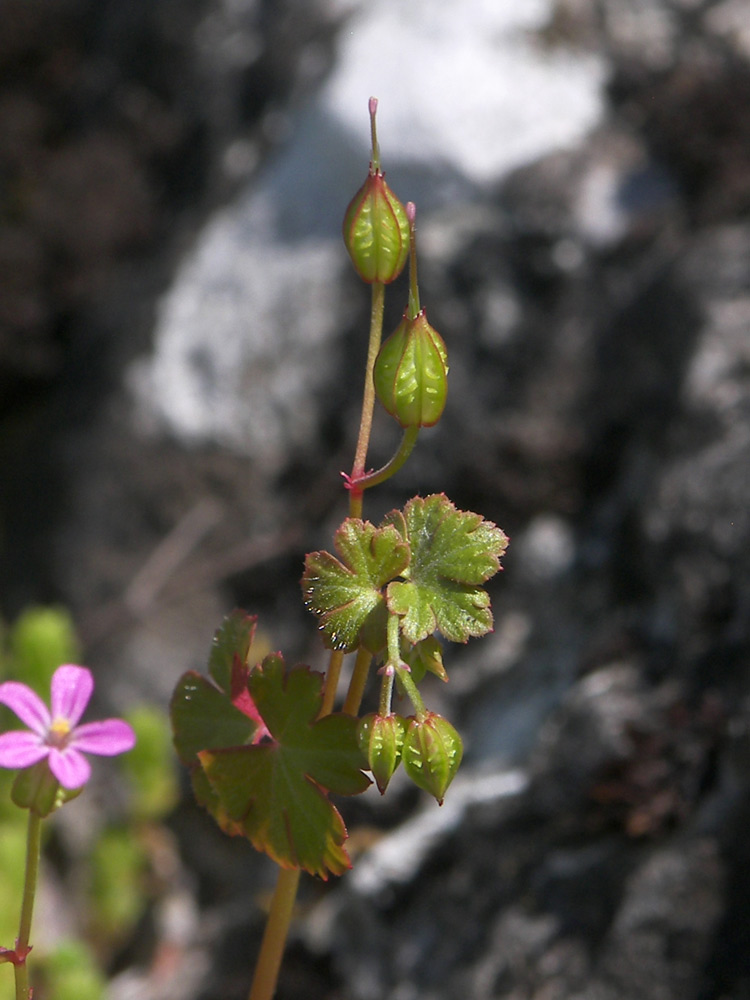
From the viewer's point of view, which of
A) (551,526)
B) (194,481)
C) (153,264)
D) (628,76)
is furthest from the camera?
(153,264)

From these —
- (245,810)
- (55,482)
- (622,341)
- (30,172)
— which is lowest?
(245,810)

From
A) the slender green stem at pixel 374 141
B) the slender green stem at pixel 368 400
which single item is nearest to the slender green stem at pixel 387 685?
the slender green stem at pixel 368 400

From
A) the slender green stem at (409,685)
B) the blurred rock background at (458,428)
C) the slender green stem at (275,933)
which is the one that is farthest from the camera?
the blurred rock background at (458,428)

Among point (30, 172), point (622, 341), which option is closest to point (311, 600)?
point (622, 341)

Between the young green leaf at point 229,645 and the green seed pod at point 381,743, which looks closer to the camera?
the green seed pod at point 381,743

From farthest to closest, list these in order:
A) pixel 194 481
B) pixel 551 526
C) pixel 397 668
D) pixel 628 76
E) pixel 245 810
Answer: pixel 628 76 → pixel 194 481 → pixel 551 526 → pixel 245 810 → pixel 397 668

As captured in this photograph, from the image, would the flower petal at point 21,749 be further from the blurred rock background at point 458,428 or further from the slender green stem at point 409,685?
the blurred rock background at point 458,428

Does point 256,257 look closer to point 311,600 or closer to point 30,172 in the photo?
point 30,172

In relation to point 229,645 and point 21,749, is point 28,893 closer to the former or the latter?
point 21,749
